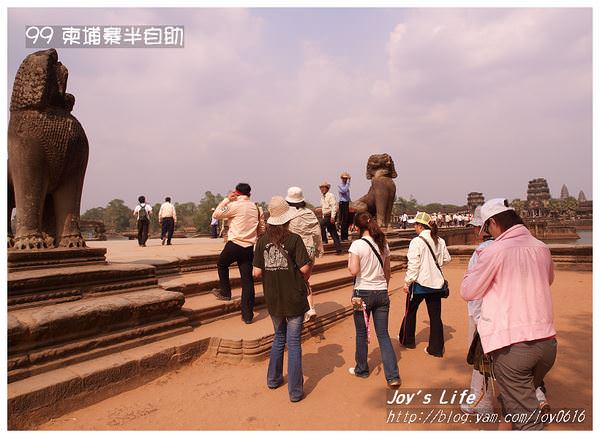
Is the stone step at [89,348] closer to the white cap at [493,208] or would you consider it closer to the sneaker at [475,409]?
the sneaker at [475,409]

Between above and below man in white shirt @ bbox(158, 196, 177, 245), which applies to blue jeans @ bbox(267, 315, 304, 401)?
below

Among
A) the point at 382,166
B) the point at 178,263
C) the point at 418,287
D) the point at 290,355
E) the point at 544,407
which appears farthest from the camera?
the point at 382,166

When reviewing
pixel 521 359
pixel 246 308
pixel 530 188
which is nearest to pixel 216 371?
pixel 246 308

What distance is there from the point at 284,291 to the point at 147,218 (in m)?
8.12

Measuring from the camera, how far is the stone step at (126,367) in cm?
247

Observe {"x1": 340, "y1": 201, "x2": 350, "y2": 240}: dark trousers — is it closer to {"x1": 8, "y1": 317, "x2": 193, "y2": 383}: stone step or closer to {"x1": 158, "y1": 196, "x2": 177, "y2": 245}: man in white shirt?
{"x1": 158, "y1": 196, "x2": 177, "y2": 245}: man in white shirt

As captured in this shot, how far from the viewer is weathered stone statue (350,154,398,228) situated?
10172 mm

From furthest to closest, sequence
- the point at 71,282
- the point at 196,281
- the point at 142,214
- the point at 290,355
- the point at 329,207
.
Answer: the point at 142,214 < the point at 329,207 < the point at 196,281 < the point at 71,282 < the point at 290,355

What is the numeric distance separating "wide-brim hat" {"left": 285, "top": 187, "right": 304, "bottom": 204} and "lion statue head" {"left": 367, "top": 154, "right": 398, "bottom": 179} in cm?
618

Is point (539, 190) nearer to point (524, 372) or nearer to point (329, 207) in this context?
point (329, 207)

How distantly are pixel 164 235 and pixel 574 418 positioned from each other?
10777mm

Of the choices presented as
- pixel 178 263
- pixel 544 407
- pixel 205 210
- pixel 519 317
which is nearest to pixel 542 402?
pixel 544 407

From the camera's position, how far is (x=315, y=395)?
2.94 metres

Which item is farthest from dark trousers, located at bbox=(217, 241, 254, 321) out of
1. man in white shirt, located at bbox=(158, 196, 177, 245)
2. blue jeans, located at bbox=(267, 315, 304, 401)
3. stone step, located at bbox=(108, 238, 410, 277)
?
man in white shirt, located at bbox=(158, 196, 177, 245)
